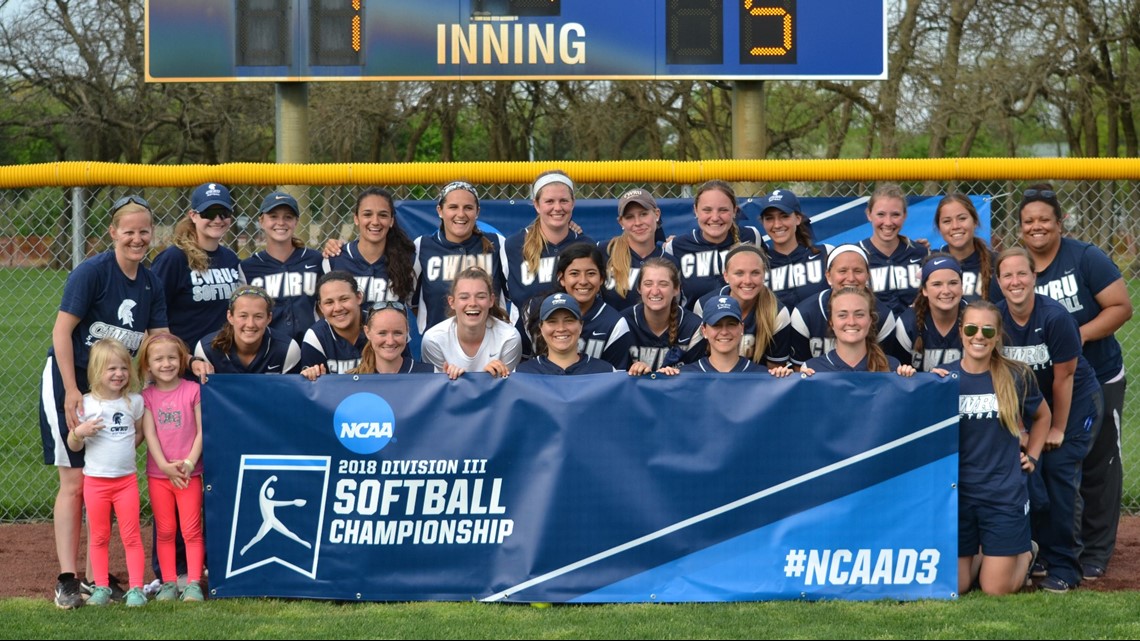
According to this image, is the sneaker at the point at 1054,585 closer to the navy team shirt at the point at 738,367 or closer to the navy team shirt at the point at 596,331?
the navy team shirt at the point at 738,367

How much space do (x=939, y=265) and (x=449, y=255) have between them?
225cm

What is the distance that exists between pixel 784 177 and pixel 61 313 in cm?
364

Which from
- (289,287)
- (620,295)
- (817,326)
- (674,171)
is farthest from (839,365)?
(289,287)

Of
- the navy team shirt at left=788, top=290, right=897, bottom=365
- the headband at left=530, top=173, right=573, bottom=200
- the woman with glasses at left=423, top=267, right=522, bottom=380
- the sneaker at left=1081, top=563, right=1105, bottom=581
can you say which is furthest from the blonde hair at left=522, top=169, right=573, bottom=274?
the sneaker at left=1081, top=563, right=1105, bottom=581

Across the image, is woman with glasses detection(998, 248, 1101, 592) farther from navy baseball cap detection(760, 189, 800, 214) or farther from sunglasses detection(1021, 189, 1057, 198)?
navy baseball cap detection(760, 189, 800, 214)

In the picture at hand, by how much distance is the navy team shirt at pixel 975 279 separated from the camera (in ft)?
17.9

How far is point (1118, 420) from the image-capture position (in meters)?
5.63

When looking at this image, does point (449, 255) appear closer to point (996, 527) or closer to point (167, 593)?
point (167, 593)

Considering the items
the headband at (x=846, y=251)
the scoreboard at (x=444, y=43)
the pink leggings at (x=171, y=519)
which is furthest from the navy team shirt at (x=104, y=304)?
the scoreboard at (x=444, y=43)

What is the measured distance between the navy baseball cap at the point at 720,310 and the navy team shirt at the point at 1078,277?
60.4 inches

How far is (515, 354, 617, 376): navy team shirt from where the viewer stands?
5047mm

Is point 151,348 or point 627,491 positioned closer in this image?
point 627,491

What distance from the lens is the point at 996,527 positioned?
4969 mm

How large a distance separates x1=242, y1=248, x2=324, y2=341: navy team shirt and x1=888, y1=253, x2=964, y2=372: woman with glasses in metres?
2.66
